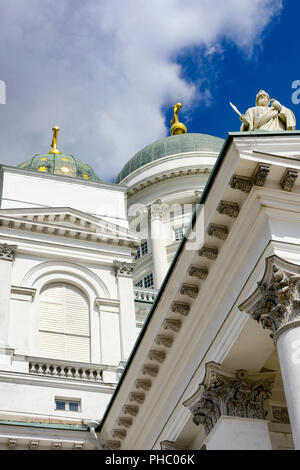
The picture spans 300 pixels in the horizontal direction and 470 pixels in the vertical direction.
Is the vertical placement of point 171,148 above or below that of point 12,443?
above

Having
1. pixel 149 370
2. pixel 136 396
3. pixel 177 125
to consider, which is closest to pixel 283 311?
pixel 149 370

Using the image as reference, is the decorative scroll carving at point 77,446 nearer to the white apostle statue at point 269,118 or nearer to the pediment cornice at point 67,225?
the pediment cornice at point 67,225

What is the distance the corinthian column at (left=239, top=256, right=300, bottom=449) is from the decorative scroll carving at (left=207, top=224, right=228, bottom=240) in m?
1.52

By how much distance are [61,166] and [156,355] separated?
17.3 meters

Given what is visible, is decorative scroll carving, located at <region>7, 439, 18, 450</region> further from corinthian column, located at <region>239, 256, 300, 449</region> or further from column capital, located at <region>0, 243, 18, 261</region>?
corinthian column, located at <region>239, 256, 300, 449</region>

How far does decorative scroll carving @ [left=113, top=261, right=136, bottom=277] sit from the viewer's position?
27.4 metres

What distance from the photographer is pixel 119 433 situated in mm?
19547

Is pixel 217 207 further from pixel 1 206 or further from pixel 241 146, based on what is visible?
pixel 1 206

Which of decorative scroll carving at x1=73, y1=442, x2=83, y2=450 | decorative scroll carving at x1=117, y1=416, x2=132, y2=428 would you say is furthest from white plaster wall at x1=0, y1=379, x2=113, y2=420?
decorative scroll carving at x1=117, y1=416, x2=132, y2=428

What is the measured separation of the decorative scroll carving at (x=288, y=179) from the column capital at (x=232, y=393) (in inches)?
147

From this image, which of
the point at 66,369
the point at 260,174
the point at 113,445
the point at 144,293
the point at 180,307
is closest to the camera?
the point at 260,174

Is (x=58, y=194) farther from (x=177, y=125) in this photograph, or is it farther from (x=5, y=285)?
(x=177, y=125)

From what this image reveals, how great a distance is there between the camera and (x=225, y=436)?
49.1 feet
